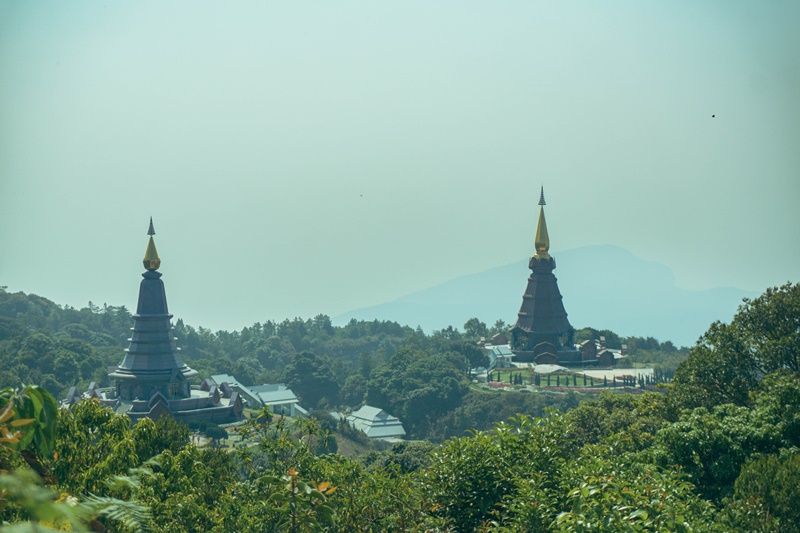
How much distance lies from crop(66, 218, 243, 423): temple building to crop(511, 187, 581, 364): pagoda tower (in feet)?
109

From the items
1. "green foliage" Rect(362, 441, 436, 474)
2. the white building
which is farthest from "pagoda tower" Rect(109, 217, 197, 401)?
"green foliage" Rect(362, 441, 436, 474)

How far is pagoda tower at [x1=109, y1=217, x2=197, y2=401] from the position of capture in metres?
68.2

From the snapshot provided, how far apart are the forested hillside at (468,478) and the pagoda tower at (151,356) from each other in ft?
132

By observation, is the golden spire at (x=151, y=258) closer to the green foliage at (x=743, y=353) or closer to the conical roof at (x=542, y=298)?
the conical roof at (x=542, y=298)

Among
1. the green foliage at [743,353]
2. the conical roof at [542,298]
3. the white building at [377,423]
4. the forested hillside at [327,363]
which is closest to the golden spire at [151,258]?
the forested hillside at [327,363]

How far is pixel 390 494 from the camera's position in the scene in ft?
61.3

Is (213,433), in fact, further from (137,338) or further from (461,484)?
(461,484)

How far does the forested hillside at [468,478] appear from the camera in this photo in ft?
38.3

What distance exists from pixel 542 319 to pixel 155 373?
131 feet

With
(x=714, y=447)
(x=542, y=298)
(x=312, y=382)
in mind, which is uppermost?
(x=542, y=298)

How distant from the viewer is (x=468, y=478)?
17.4m

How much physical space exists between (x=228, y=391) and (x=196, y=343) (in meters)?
59.9

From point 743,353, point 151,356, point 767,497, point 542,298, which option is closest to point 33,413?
point 767,497

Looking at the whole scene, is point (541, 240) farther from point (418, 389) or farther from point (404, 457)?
point (404, 457)
